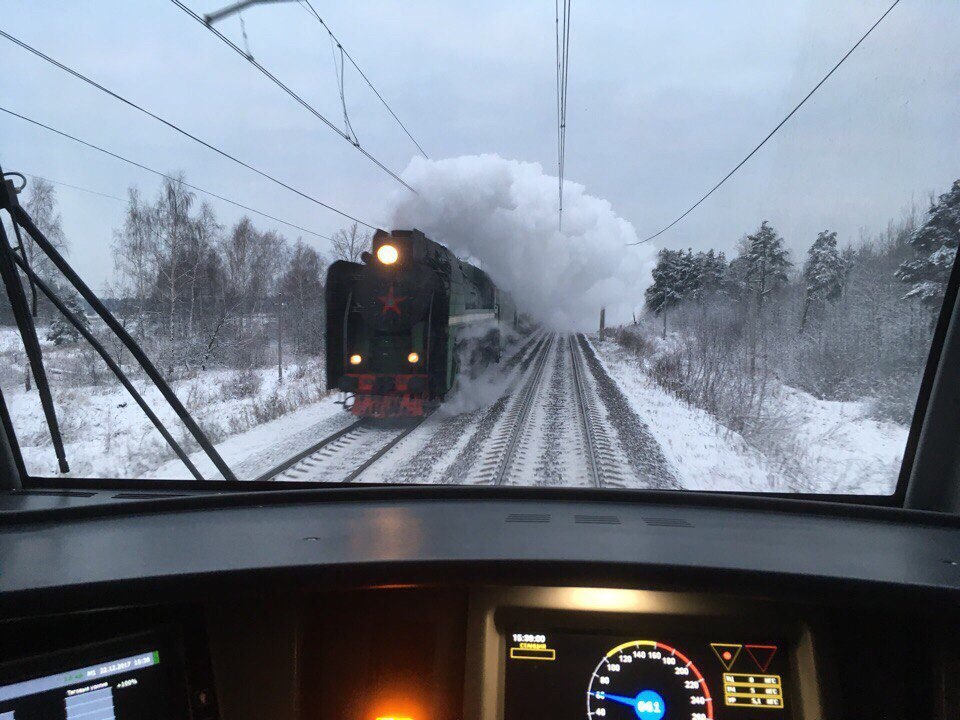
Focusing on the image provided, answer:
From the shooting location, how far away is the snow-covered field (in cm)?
319

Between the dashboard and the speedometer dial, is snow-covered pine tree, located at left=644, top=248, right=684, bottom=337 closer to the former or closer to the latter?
the dashboard

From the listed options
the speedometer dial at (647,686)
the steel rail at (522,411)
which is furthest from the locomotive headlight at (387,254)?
the speedometer dial at (647,686)

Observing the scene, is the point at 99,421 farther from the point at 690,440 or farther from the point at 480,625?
the point at 690,440

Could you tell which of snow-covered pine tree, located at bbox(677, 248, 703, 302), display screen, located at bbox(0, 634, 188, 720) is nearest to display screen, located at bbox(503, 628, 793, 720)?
display screen, located at bbox(0, 634, 188, 720)

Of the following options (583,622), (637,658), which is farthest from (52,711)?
(637,658)

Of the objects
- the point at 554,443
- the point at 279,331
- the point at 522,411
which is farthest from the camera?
the point at 522,411

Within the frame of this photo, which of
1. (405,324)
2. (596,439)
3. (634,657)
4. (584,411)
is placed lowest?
(634,657)

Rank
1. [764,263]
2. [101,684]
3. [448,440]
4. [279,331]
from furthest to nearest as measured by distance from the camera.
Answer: [448,440]
[279,331]
[764,263]
[101,684]

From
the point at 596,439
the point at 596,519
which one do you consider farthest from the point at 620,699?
the point at 596,439

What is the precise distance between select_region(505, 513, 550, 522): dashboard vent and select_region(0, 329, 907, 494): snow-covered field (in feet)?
2.98

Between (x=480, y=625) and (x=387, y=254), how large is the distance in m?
7.14

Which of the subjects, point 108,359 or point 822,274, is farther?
point 822,274

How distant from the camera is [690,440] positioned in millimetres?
3818

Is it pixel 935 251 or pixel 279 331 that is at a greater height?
pixel 935 251
